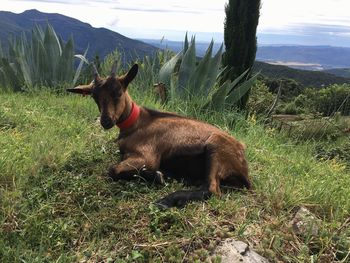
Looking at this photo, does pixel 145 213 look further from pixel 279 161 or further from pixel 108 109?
pixel 279 161

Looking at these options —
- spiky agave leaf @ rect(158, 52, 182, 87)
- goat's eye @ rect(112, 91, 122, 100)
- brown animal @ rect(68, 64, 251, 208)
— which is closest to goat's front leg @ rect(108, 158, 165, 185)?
brown animal @ rect(68, 64, 251, 208)

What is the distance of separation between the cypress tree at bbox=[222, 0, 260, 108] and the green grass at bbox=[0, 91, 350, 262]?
6428 millimetres

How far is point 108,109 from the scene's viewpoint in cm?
452

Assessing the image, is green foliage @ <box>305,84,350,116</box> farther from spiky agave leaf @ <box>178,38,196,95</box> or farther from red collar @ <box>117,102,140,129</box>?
red collar @ <box>117,102,140,129</box>

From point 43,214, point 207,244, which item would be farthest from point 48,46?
point 207,244

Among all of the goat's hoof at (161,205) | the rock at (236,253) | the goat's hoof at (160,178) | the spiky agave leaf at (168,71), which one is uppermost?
the spiky agave leaf at (168,71)

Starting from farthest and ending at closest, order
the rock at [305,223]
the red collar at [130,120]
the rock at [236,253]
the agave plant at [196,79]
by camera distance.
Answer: the agave plant at [196,79]
the red collar at [130,120]
the rock at [305,223]
the rock at [236,253]

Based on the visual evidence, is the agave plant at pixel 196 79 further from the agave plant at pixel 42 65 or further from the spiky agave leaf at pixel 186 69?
the agave plant at pixel 42 65

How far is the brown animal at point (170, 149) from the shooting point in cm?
442

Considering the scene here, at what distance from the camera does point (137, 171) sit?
4.44 m

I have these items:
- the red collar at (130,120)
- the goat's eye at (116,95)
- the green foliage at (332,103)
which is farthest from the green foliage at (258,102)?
the goat's eye at (116,95)

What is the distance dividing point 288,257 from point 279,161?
2221mm

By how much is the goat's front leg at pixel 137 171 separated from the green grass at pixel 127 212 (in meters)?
0.08

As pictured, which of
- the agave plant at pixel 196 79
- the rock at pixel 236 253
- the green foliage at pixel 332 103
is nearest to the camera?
the rock at pixel 236 253
